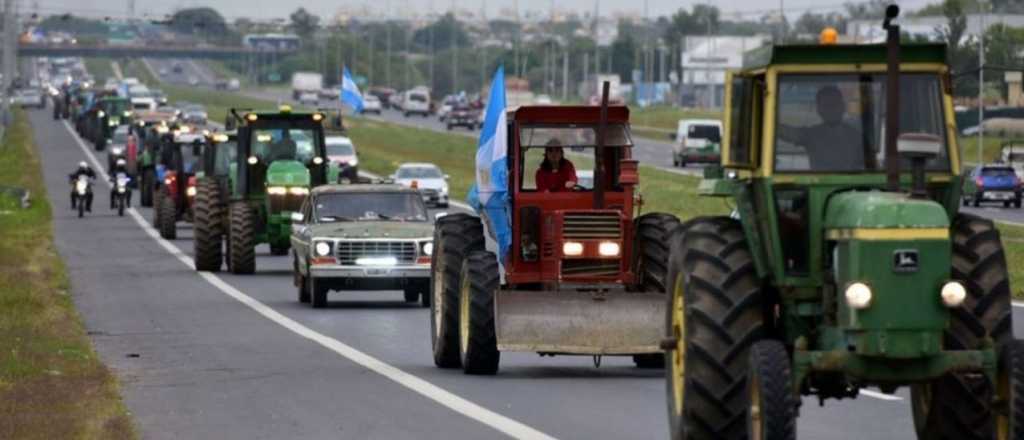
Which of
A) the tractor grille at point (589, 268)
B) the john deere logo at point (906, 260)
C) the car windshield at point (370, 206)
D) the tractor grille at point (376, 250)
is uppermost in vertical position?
the john deere logo at point (906, 260)

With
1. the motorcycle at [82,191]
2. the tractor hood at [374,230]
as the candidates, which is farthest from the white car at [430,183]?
the tractor hood at [374,230]

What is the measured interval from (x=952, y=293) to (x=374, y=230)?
74.1 feet

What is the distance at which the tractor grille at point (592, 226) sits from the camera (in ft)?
82.3

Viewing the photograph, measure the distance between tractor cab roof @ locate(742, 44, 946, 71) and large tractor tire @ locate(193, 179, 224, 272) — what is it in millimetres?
30591

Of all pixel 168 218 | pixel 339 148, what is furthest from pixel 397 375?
pixel 339 148

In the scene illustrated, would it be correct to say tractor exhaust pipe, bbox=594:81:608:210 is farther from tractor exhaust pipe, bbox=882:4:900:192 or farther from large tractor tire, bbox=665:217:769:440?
tractor exhaust pipe, bbox=882:4:900:192

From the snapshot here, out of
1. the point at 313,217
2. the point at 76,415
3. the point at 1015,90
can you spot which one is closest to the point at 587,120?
the point at 76,415

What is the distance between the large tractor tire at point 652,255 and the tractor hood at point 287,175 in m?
19.9

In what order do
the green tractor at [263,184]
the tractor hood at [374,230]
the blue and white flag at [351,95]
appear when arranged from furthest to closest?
the blue and white flag at [351,95], the green tractor at [263,184], the tractor hood at [374,230]

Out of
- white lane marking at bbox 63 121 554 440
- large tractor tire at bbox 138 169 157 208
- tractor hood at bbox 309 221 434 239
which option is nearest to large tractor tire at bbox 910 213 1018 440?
white lane marking at bbox 63 121 554 440

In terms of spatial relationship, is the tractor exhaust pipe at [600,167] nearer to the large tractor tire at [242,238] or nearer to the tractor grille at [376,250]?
the tractor grille at [376,250]

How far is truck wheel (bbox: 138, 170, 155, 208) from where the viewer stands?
77838 millimetres

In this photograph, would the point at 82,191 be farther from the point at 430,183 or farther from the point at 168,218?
the point at 168,218

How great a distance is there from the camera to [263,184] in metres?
45.3
